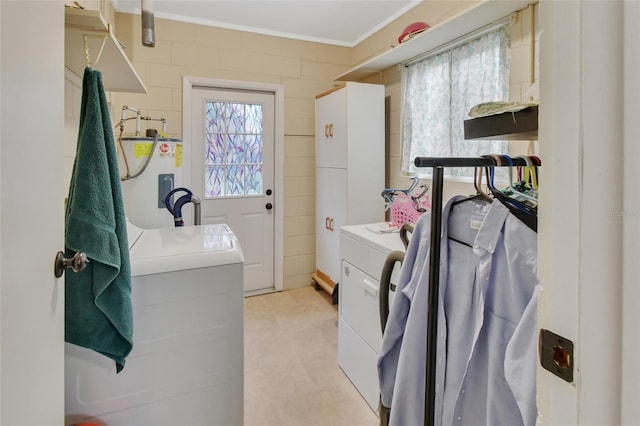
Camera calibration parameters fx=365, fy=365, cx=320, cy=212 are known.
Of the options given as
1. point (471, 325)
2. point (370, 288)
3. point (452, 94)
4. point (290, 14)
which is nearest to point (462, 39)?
point (452, 94)

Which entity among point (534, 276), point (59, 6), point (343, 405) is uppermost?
point (59, 6)

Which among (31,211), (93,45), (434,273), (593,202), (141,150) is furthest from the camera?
(141,150)

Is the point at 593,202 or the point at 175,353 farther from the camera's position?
the point at 175,353

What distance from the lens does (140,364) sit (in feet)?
4.60

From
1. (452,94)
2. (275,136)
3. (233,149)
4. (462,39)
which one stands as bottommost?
(233,149)

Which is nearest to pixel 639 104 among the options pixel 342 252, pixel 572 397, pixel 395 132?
pixel 572 397

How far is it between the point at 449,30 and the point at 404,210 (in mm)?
1208

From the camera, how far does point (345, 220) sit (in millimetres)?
3201

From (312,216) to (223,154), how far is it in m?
1.10

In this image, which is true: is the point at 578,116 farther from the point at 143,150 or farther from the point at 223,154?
the point at 223,154

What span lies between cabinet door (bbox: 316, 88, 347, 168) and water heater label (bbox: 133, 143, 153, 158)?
1563 mm

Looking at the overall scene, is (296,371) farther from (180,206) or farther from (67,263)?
(67,263)

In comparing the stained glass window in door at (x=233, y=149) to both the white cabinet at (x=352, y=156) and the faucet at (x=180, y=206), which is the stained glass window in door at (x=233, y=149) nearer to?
the white cabinet at (x=352, y=156)

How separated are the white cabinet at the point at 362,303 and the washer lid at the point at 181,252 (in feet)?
2.34
